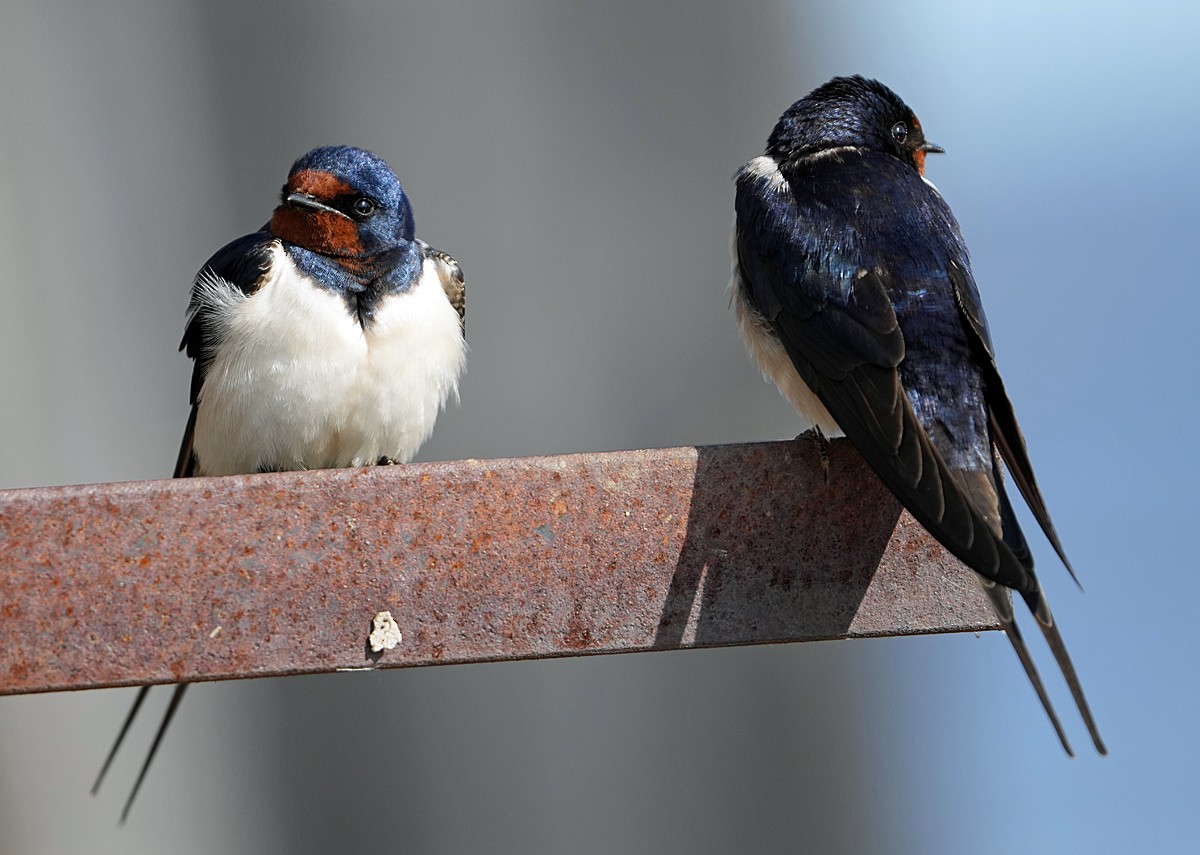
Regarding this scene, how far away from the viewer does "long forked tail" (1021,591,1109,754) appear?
4.33 feet

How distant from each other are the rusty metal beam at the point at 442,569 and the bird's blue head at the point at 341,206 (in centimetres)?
94

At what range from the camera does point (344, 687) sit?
4.49 m

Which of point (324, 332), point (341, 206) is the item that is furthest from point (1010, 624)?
point (341, 206)

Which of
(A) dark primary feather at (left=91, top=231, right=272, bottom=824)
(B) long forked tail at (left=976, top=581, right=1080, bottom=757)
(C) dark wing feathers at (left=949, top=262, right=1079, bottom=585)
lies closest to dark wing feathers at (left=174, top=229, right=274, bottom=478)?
(A) dark primary feather at (left=91, top=231, right=272, bottom=824)

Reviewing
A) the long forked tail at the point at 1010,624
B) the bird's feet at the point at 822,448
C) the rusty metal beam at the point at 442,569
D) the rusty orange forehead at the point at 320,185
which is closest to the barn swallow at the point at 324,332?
the rusty orange forehead at the point at 320,185

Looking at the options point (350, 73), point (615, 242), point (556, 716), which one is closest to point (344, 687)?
point (556, 716)

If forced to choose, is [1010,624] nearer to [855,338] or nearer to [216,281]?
[855,338]

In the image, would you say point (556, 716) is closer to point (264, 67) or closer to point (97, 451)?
point (97, 451)

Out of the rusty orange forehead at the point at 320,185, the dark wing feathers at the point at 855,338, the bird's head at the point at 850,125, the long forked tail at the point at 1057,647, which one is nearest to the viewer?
the long forked tail at the point at 1057,647

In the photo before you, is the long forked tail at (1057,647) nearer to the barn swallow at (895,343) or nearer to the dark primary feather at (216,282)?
the barn swallow at (895,343)

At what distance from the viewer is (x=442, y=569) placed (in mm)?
1394

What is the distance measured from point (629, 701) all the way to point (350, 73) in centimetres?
227

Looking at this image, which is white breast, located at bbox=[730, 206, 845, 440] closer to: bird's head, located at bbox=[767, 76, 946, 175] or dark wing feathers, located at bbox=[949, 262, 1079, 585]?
dark wing feathers, located at bbox=[949, 262, 1079, 585]

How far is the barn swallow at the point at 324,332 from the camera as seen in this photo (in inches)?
86.6
